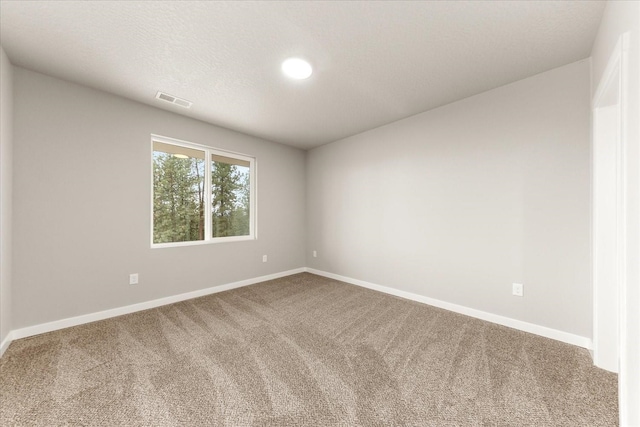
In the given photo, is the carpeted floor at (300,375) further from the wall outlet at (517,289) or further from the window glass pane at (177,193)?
the window glass pane at (177,193)

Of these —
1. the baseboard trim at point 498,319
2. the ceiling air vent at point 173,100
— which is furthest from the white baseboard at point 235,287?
the ceiling air vent at point 173,100

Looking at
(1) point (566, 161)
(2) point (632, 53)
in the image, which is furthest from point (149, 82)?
(1) point (566, 161)

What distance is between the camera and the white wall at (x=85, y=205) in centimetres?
232

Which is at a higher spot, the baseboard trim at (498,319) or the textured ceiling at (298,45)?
the textured ceiling at (298,45)

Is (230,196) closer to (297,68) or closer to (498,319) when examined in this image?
(297,68)

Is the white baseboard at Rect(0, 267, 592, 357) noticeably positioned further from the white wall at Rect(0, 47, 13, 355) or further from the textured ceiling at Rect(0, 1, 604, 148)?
the textured ceiling at Rect(0, 1, 604, 148)

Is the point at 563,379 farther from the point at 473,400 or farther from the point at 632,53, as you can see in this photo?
the point at 632,53

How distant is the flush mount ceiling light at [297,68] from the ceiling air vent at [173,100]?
1385 mm

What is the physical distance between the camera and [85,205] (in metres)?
2.62

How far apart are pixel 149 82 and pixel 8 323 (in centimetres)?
250

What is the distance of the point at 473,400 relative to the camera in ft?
5.02

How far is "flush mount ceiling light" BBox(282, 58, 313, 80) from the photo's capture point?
219cm

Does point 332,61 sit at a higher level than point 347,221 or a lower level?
higher

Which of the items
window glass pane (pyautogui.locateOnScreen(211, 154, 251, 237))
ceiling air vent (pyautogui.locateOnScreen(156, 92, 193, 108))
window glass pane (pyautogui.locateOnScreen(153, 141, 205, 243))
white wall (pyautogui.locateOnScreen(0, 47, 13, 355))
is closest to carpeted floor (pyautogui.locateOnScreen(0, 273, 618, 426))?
white wall (pyautogui.locateOnScreen(0, 47, 13, 355))
